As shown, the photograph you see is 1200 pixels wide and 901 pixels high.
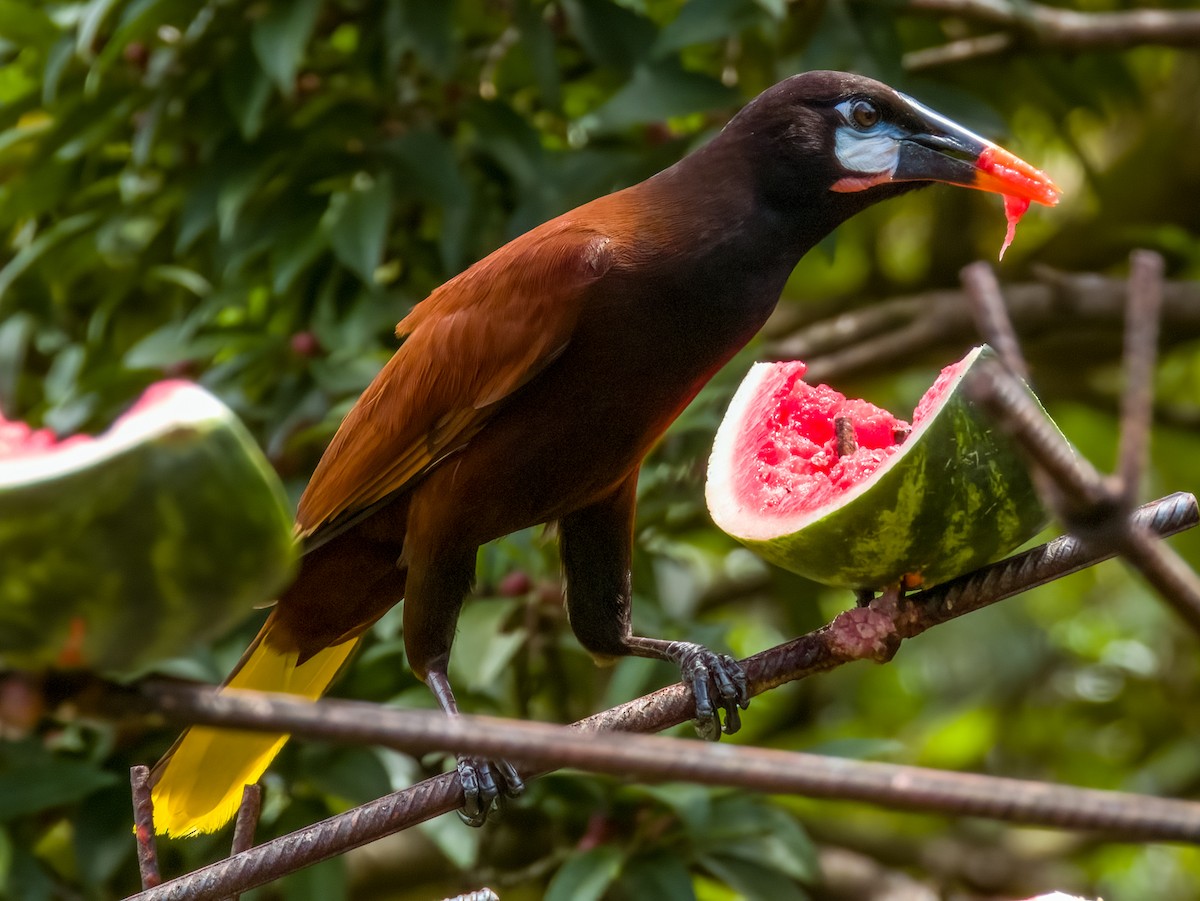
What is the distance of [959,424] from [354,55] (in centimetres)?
188

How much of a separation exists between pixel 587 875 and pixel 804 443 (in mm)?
826

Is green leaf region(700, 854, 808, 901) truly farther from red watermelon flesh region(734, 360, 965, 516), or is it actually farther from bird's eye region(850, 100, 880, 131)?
bird's eye region(850, 100, 880, 131)

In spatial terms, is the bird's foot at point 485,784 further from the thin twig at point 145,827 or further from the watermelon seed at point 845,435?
the watermelon seed at point 845,435

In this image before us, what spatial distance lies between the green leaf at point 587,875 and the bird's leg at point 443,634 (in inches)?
12.9

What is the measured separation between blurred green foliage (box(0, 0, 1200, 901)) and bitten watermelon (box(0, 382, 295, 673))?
1.56m

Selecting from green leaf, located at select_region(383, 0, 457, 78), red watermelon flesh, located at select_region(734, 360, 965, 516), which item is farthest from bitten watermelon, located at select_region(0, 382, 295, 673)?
green leaf, located at select_region(383, 0, 457, 78)

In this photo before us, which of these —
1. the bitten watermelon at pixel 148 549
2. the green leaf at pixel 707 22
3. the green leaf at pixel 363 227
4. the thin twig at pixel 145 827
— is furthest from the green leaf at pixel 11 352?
the bitten watermelon at pixel 148 549

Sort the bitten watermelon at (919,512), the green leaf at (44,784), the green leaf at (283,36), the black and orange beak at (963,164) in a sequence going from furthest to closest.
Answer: the green leaf at (283,36), the green leaf at (44,784), the black and orange beak at (963,164), the bitten watermelon at (919,512)

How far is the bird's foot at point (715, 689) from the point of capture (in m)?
1.93

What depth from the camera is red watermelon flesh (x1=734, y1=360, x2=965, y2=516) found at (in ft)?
5.87

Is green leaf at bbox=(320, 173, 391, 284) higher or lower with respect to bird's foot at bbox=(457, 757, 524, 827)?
higher

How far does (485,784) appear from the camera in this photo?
1.96 metres

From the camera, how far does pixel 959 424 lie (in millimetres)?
1520

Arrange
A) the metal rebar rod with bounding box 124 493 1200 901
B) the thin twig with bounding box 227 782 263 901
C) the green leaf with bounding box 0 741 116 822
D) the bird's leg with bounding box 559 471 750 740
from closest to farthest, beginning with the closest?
the metal rebar rod with bounding box 124 493 1200 901, the thin twig with bounding box 227 782 263 901, the bird's leg with bounding box 559 471 750 740, the green leaf with bounding box 0 741 116 822
